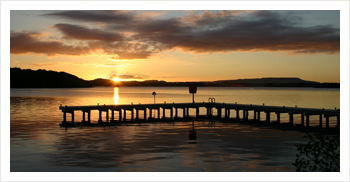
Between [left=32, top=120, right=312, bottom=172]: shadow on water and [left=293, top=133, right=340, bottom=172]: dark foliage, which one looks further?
[left=32, top=120, right=312, bottom=172]: shadow on water

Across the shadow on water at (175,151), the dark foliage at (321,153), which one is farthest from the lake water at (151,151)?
the dark foliage at (321,153)

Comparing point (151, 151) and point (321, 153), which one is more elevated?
point (321, 153)

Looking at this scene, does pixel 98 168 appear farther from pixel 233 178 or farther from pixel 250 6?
pixel 250 6

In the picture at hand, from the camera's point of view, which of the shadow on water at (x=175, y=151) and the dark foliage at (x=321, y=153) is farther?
the shadow on water at (x=175, y=151)

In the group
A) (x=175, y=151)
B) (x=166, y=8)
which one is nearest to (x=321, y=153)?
(x=166, y=8)

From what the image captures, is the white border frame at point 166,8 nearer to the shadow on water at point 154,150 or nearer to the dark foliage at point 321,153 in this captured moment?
the dark foliage at point 321,153

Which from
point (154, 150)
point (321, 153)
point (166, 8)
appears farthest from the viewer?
point (154, 150)

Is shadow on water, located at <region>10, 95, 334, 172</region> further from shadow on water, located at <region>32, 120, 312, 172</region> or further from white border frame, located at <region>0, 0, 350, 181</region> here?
white border frame, located at <region>0, 0, 350, 181</region>

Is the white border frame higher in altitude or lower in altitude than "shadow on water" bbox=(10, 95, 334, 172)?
higher

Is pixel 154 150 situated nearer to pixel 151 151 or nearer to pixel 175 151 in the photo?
pixel 151 151

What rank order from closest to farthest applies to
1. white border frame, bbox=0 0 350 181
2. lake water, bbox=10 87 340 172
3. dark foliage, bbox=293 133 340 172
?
dark foliage, bbox=293 133 340 172
white border frame, bbox=0 0 350 181
lake water, bbox=10 87 340 172

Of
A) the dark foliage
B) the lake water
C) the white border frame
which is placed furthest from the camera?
the lake water

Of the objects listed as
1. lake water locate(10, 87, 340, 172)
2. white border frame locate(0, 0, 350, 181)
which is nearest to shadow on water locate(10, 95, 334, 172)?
lake water locate(10, 87, 340, 172)

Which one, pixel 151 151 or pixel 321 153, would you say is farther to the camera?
pixel 151 151
